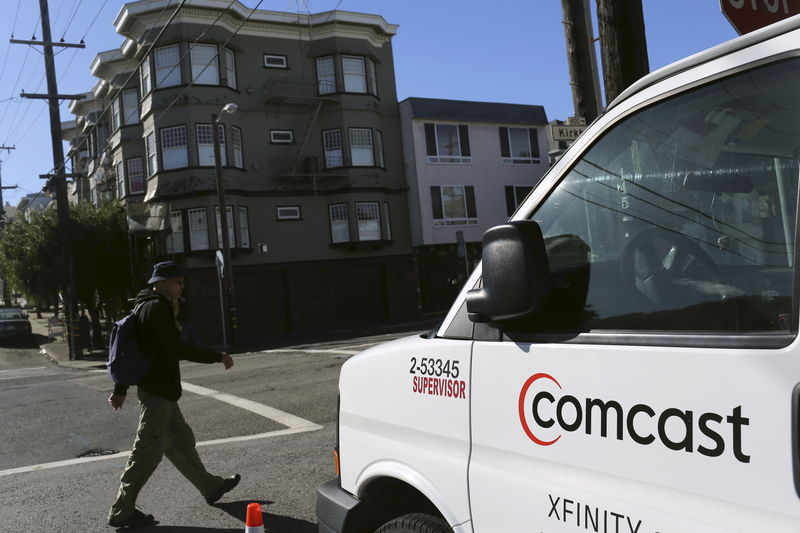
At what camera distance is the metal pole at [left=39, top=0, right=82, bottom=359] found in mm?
24406

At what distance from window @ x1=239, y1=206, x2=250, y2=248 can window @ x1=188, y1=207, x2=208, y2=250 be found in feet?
4.67

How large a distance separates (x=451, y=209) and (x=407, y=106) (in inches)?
210

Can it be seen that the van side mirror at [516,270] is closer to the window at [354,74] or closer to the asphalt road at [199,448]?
the asphalt road at [199,448]

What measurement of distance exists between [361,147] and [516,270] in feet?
100

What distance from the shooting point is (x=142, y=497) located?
5781mm

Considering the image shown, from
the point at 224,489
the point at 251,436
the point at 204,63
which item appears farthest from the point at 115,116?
the point at 224,489

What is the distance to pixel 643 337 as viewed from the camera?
1.77 metres

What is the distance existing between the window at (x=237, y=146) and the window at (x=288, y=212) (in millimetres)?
2455

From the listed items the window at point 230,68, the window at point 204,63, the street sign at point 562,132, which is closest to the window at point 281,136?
the window at point 230,68

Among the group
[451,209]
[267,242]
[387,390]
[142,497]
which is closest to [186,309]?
[267,242]

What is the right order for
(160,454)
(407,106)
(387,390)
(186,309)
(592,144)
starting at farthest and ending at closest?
(407,106), (186,309), (160,454), (387,390), (592,144)

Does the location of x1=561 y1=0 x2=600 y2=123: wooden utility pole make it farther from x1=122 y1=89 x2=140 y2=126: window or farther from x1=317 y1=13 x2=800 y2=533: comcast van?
x1=122 y1=89 x2=140 y2=126: window

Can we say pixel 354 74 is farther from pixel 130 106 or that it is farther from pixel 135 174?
pixel 135 174

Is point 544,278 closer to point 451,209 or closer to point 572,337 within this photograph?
point 572,337
